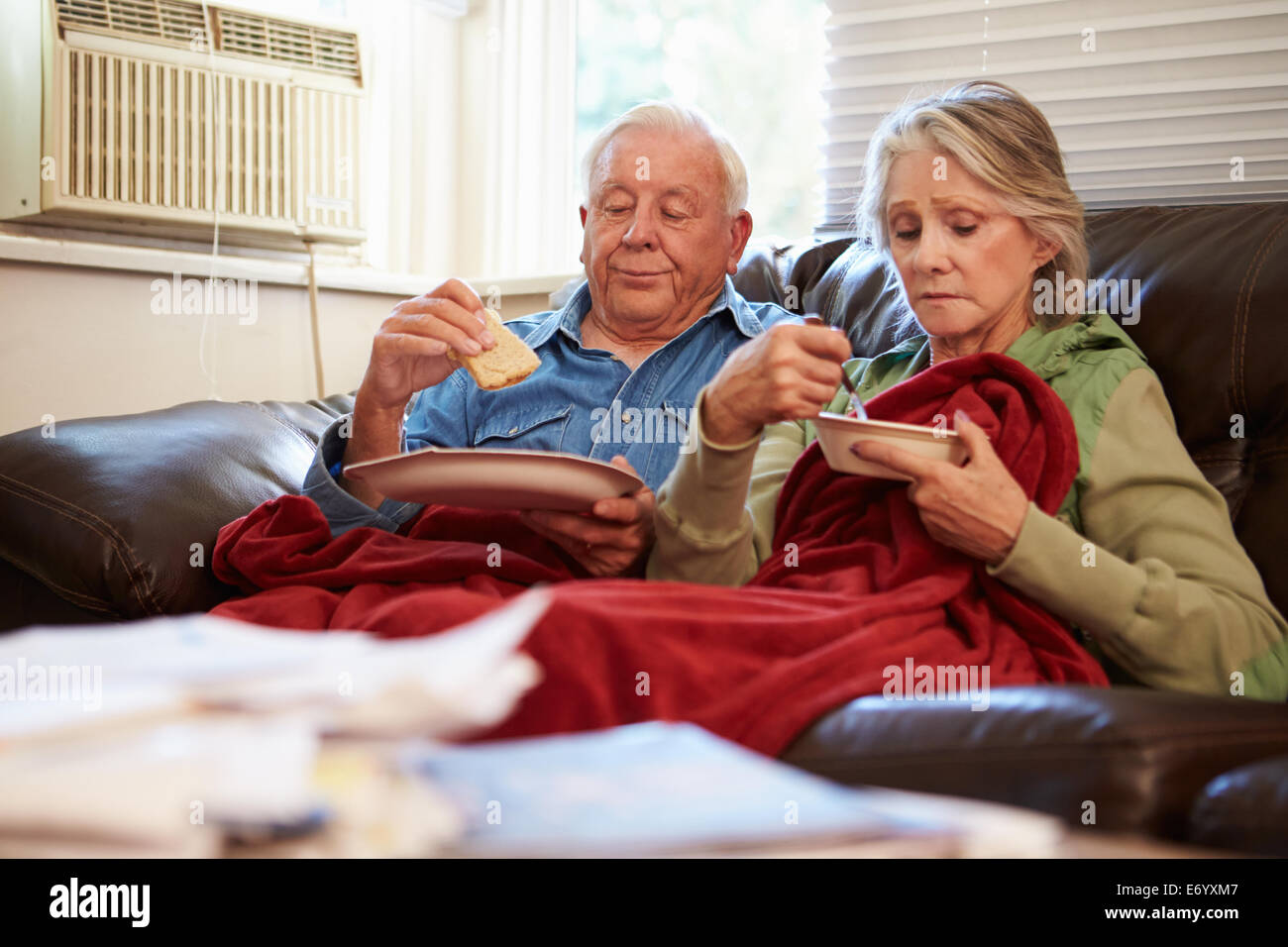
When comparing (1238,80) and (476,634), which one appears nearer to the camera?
(476,634)

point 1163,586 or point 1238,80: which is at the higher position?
point 1238,80

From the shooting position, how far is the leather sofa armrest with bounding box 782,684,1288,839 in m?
0.88

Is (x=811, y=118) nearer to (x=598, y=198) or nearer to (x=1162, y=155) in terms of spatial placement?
(x=1162, y=155)

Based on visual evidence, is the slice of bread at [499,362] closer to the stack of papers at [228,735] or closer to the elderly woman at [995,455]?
the elderly woman at [995,455]

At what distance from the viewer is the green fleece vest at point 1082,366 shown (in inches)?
55.9

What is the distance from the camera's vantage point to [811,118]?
3.00m

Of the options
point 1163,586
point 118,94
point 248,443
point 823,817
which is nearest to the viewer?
point 823,817

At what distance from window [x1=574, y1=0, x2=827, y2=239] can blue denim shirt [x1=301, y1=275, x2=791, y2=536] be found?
116 centimetres

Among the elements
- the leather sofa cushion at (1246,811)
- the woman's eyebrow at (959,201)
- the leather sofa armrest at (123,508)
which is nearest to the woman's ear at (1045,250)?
the woman's eyebrow at (959,201)

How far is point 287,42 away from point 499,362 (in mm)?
1542

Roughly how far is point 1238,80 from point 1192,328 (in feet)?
2.78

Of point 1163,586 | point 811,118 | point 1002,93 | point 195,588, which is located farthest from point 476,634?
point 811,118

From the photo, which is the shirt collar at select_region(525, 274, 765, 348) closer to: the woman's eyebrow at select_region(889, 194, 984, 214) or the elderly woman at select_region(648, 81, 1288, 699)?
the elderly woman at select_region(648, 81, 1288, 699)
